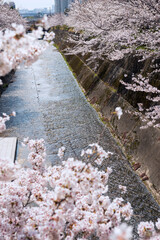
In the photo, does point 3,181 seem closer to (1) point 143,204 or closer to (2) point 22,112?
(1) point 143,204

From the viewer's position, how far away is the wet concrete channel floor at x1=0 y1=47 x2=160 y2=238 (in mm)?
6613

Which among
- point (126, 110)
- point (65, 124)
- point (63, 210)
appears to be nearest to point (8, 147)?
point (65, 124)

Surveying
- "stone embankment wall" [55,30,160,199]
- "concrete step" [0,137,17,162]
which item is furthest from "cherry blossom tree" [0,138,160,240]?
"concrete step" [0,137,17,162]

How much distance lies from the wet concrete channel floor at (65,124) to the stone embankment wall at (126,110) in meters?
0.41

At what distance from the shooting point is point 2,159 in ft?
10.7

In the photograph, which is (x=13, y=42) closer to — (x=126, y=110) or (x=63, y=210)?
(x=63, y=210)

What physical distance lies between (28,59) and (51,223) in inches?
78.0

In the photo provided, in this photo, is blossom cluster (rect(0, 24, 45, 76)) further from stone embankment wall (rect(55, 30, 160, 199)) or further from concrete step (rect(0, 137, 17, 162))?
concrete step (rect(0, 137, 17, 162))

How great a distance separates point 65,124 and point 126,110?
3.24 meters

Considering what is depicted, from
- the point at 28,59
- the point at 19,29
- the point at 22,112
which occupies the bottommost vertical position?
the point at 22,112

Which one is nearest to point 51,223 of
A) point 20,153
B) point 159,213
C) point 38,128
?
point 159,213

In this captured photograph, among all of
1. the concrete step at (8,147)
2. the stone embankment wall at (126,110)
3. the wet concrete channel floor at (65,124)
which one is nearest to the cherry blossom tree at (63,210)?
the wet concrete channel floor at (65,124)

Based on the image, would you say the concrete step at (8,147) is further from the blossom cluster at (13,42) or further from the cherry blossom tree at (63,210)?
the blossom cluster at (13,42)

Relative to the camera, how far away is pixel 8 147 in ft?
28.0
